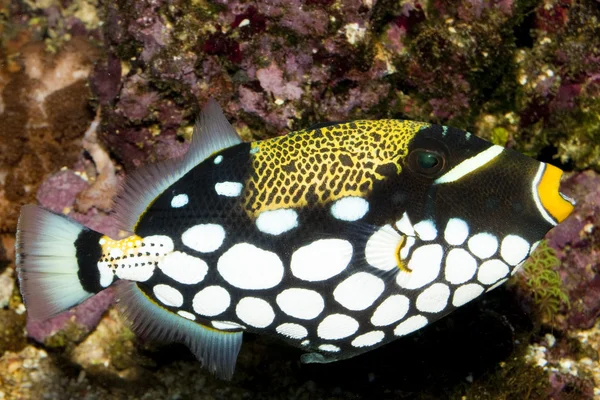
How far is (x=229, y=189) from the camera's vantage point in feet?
7.56

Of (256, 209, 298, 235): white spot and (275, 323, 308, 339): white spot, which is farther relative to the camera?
(275, 323, 308, 339): white spot

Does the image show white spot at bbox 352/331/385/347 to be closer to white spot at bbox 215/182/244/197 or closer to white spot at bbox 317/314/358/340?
white spot at bbox 317/314/358/340

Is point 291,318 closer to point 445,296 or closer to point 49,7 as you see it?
point 445,296

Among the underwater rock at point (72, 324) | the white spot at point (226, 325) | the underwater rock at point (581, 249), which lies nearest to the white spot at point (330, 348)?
the white spot at point (226, 325)

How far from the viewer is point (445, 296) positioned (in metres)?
2.41

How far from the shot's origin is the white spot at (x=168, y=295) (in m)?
2.41

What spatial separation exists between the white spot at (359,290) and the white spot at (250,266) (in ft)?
0.91

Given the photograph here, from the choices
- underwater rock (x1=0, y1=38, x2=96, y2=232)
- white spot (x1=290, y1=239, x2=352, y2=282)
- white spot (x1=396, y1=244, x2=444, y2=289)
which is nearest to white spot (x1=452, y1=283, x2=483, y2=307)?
white spot (x1=396, y1=244, x2=444, y2=289)

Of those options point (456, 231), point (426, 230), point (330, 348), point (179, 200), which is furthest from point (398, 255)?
point (179, 200)

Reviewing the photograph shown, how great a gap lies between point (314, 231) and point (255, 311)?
0.47 meters

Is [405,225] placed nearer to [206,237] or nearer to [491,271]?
[491,271]

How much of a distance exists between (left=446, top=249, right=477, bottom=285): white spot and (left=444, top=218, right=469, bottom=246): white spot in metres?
0.05

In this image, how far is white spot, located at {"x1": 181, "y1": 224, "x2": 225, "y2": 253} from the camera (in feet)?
7.57

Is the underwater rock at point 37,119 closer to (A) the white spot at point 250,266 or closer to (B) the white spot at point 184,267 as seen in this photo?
(B) the white spot at point 184,267
